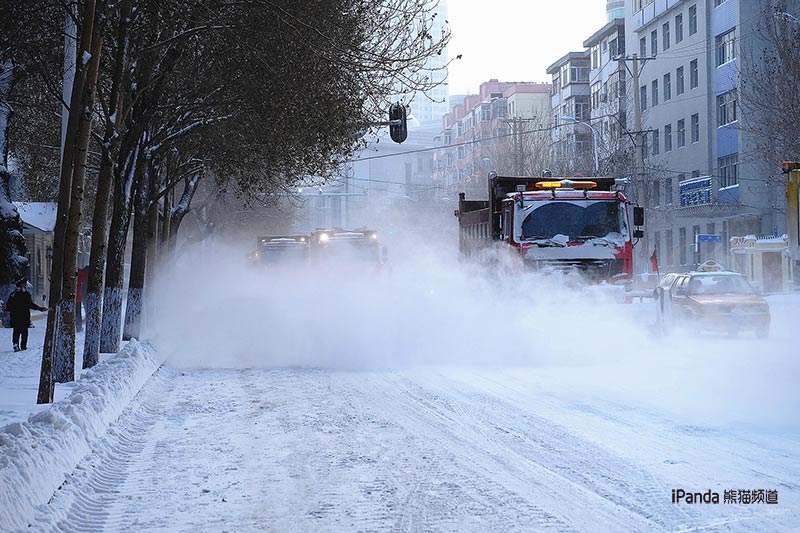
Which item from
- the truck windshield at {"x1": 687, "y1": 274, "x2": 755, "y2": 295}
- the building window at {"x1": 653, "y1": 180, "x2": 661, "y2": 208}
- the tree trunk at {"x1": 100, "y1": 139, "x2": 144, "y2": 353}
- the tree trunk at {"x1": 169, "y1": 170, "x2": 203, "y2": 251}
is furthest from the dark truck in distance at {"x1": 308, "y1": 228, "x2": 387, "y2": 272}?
the building window at {"x1": 653, "y1": 180, "x2": 661, "y2": 208}

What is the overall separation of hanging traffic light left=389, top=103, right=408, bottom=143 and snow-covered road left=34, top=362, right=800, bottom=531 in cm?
887

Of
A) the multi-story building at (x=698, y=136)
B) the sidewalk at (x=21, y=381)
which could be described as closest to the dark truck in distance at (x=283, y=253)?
the sidewalk at (x=21, y=381)

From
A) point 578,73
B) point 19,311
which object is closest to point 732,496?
point 19,311

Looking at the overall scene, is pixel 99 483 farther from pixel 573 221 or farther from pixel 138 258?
pixel 138 258

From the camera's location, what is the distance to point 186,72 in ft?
74.0

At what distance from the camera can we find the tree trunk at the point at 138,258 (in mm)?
23688

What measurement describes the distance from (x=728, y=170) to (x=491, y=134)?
45933mm

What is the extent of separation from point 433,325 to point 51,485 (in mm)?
13287

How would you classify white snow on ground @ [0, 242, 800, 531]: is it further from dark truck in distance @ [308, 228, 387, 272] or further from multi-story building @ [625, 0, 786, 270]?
multi-story building @ [625, 0, 786, 270]

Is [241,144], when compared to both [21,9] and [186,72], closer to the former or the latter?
[186,72]

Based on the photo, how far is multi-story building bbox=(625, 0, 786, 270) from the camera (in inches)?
2115

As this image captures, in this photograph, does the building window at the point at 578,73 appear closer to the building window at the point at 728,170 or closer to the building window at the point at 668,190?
the building window at the point at 668,190

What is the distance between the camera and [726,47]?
56.3 meters

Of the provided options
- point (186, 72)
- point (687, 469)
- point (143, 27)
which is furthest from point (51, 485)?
point (186, 72)
